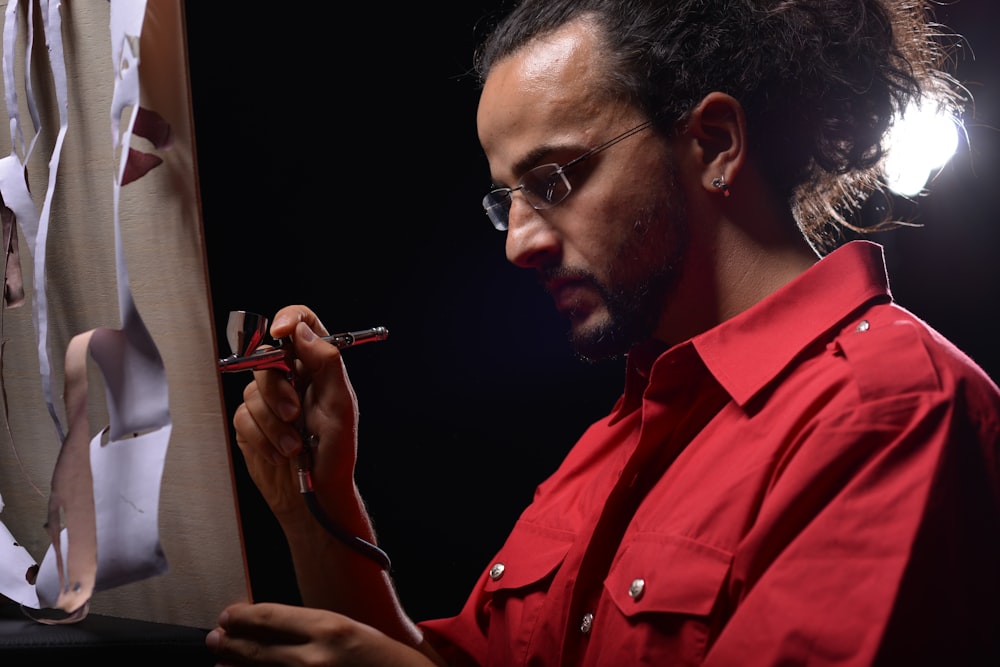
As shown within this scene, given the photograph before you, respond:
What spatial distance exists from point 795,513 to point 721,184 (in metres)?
0.52

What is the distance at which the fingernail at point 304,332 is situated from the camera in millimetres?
1160

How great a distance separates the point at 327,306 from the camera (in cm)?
201

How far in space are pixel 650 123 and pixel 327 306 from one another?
3.26 feet

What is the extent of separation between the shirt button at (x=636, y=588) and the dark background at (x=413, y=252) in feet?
3.57

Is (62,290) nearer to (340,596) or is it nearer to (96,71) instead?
(96,71)

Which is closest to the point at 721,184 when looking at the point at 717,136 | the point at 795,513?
the point at 717,136

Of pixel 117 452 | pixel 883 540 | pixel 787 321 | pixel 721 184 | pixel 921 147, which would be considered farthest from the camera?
pixel 921 147

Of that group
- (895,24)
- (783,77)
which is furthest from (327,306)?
(895,24)

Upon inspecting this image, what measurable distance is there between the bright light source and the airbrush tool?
1199 mm

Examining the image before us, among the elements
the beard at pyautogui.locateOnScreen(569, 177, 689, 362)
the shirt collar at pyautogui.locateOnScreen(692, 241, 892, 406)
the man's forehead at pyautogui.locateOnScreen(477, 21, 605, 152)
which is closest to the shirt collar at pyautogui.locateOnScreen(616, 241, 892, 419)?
the shirt collar at pyautogui.locateOnScreen(692, 241, 892, 406)

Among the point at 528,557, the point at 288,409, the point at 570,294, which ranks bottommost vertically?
the point at 528,557

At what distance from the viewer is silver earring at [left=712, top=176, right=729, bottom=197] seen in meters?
1.23

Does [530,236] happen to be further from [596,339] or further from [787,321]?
[787,321]

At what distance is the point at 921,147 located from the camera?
1829 mm
